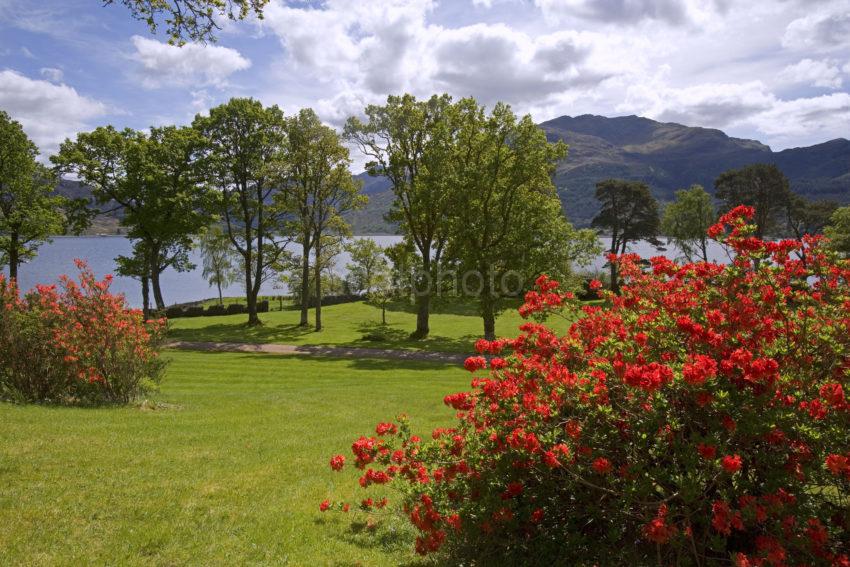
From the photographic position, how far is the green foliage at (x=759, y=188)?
52.6m

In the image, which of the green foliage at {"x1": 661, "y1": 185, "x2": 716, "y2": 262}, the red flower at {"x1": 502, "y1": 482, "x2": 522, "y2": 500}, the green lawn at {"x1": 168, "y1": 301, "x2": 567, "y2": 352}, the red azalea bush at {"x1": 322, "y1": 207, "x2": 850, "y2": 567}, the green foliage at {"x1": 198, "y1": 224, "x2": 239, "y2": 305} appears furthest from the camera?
the green foliage at {"x1": 198, "y1": 224, "x2": 239, "y2": 305}

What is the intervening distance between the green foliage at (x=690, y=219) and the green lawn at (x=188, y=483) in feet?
154

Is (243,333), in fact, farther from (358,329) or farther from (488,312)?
(488,312)

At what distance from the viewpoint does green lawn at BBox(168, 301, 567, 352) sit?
32781 mm

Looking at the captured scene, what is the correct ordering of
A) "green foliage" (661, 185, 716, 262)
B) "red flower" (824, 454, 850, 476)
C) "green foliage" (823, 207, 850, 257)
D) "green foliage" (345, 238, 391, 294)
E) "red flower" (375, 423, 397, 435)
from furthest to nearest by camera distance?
"green foliage" (661, 185, 716, 262), "green foliage" (345, 238, 391, 294), "green foliage" (823, 207, 850, 257), "red flower" (375, 423, 397, 435), "red flower" (824, 454, 850, 476)

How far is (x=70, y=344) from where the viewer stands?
42.0 feet

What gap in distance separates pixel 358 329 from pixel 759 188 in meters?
45.5

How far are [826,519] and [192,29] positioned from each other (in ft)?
36.8

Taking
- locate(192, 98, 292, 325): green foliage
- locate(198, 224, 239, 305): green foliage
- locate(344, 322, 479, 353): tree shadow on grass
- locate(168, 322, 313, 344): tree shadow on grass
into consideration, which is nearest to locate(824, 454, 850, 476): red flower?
locate(344, 322, 479, 353): tree shadow on grass

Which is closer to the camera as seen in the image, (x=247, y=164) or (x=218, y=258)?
(x=247, y=164)

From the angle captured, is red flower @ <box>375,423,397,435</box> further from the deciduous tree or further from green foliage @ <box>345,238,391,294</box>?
green foliage @ <box>345,238,391,294</box>

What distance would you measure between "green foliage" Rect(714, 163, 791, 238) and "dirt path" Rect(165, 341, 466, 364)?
40.9 metres

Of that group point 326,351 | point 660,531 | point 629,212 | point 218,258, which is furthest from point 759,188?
point 218,258

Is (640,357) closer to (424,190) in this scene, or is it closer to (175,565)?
(175,565)
